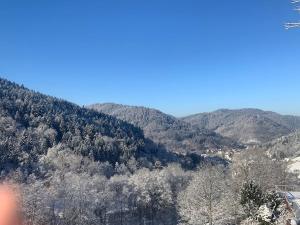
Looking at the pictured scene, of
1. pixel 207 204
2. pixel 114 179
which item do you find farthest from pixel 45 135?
pixel 207 204

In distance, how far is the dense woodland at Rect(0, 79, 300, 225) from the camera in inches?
2151

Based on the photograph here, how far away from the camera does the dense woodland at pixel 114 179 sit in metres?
54.6

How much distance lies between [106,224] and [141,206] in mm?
10792

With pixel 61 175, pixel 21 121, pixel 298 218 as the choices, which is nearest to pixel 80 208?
pixel 61 175

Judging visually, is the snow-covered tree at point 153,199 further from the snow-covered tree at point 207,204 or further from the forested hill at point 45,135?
the forested hill at point 45,135

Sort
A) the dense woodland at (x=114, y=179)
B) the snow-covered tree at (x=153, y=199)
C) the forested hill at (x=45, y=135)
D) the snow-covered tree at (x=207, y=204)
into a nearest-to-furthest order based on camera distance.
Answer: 1. the dense woodland at (x=114, y=179)
2. the snow-covered tree at (x=207, y=204)
3. the snow-covered tree at (x=153, y=199)
4. the forested hill at (x=45, y=135)

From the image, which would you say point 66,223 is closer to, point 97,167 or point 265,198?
point 265,198

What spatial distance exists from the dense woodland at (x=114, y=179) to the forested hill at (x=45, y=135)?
38 cm

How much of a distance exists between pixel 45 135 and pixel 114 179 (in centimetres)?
6608

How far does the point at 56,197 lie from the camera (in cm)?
7531

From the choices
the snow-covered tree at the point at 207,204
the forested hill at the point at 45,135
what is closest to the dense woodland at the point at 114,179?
the snow-covered tree at the point at 207,204

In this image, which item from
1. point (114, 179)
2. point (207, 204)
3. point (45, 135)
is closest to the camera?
point (207, 204)

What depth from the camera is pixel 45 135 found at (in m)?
160

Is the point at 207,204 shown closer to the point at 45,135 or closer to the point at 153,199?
the point at 153,199
